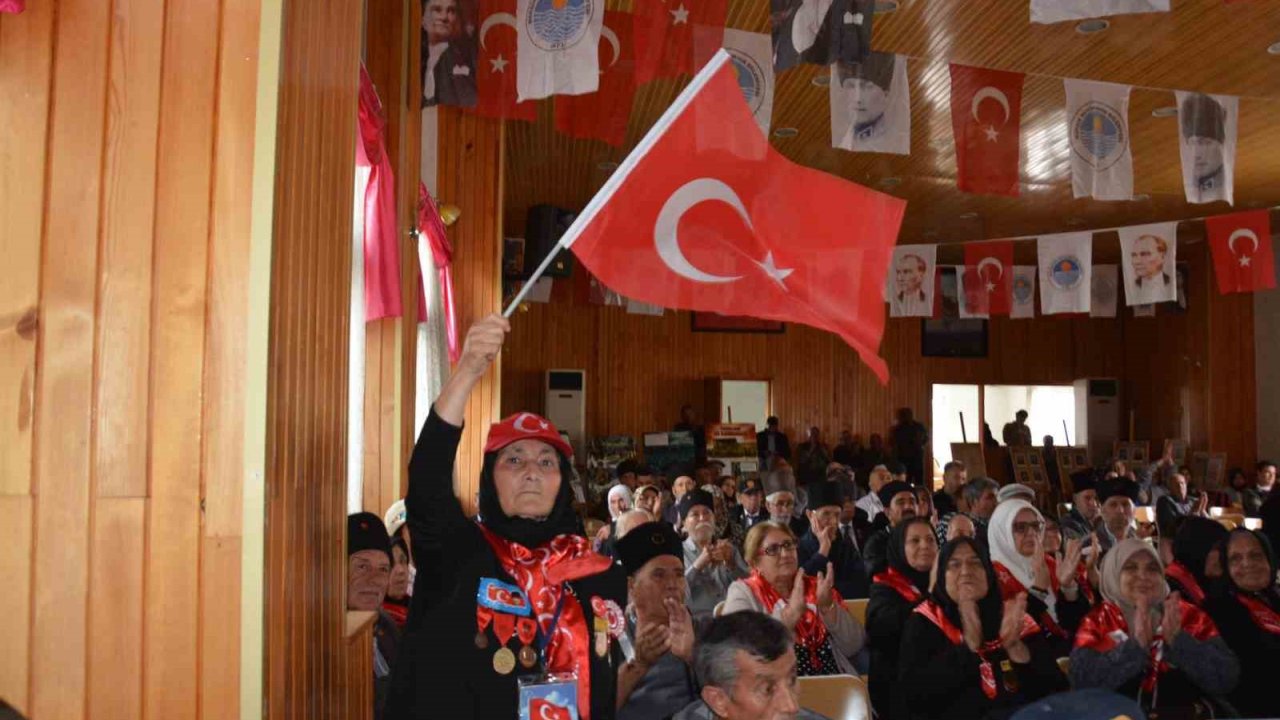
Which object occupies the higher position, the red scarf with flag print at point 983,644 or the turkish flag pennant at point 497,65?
the turkish flag pennant at point 497,65

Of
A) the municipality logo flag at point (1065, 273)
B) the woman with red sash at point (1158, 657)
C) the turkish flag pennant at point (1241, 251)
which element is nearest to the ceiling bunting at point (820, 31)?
the woman with red sash at point (1158, 657)

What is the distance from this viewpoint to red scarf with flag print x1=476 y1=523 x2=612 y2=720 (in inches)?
87.3

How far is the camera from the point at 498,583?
7.22 ft

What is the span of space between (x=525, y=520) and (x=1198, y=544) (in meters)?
4.18

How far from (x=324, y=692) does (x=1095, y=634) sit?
10.9ft

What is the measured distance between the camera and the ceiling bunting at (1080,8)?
5309 mm

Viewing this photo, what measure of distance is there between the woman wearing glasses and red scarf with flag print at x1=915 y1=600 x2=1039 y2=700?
1.96 ft

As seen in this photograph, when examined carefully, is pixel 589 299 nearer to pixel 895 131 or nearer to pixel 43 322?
pixel 895 131

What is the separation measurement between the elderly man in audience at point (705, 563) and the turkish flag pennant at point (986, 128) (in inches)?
155

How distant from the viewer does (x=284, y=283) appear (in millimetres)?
1999

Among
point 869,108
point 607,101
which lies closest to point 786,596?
point 607,101

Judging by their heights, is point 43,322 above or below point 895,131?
below

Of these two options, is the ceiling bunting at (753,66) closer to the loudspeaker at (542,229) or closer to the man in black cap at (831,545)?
the man in black cap at (831,545)

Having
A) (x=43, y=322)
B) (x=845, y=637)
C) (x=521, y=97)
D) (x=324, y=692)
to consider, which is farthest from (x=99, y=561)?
(x=521, y=97)
